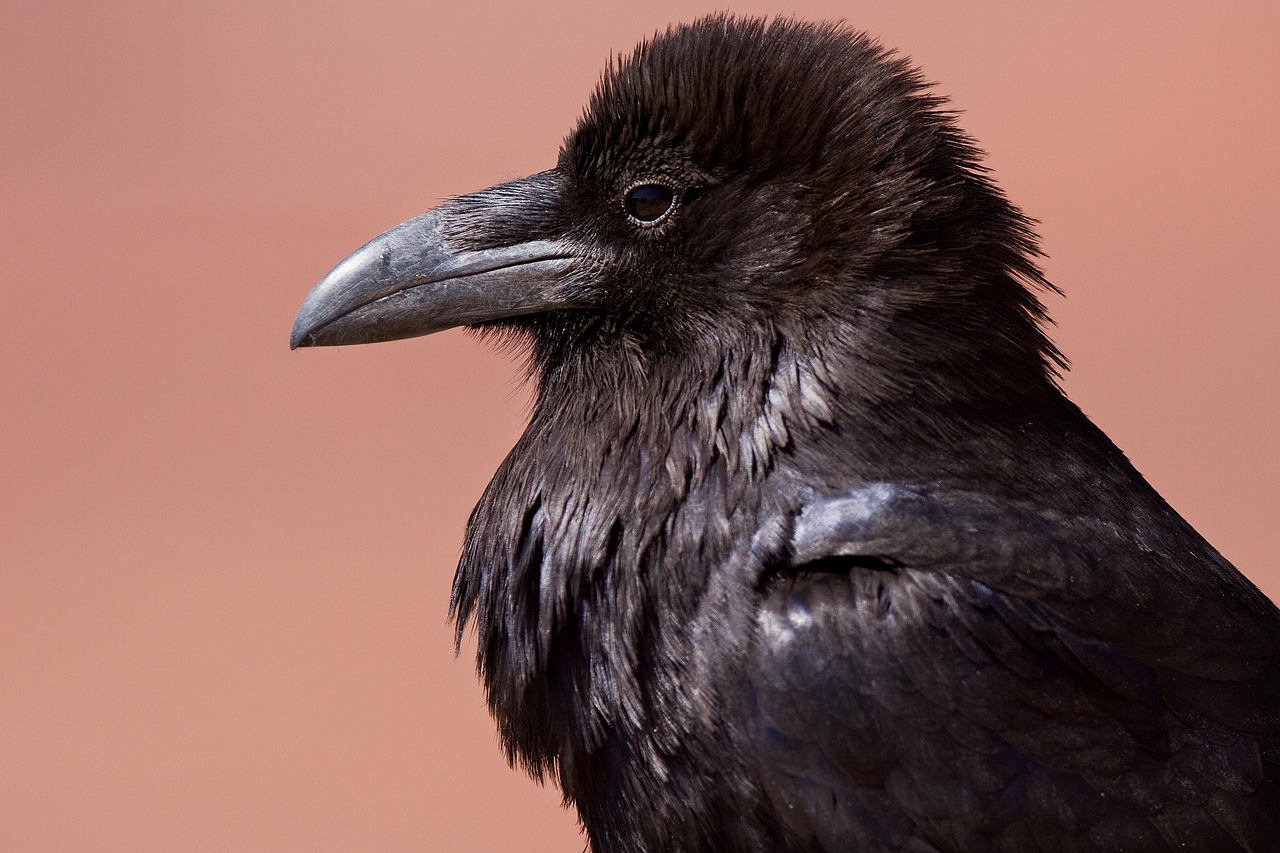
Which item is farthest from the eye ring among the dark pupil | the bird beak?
the bird beak

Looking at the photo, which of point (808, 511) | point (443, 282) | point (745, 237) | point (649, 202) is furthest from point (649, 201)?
point (808, 511)

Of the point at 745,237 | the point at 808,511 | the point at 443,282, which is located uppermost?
the point at 443,282

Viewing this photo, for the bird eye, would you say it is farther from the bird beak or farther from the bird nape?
the bird beak

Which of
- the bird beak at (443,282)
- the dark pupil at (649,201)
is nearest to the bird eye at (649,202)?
the dark pupil at (649,201)

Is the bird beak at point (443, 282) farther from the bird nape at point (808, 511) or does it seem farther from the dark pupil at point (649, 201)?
the dark pupil at point (649, 201)

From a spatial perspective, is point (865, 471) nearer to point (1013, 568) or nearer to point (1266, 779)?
point (1013, 568)

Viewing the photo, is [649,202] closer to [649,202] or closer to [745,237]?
[649,202]

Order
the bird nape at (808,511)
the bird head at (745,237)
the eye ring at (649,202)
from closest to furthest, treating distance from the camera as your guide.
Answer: the bird nape at (808,511) → the bird head at (745,237) → the eye ring at (649,202)

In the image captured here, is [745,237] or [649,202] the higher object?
[649,202]
